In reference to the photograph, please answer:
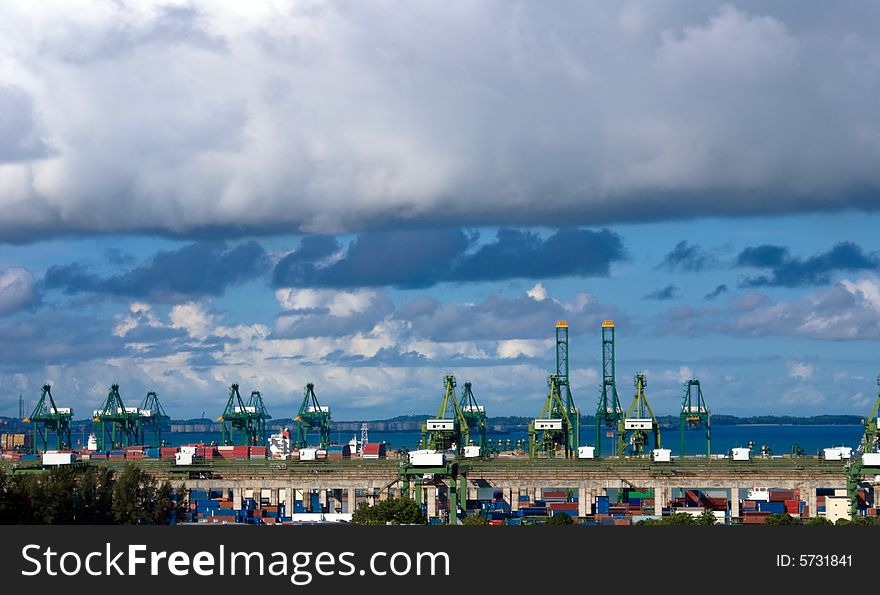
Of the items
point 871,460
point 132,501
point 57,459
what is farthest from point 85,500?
point 871,460

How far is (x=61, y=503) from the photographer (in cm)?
12481

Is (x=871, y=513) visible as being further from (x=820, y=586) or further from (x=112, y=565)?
(x=112, y=565)

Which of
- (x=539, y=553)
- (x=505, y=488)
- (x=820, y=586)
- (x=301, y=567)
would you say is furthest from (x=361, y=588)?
(x=505, y=488)

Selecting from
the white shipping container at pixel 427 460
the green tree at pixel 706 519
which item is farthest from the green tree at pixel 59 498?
the green tree at pixel 706 519

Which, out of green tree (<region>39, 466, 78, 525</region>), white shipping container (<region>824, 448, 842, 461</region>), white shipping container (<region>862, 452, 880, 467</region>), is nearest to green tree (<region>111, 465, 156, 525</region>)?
green tree (<region>39, 466, 78, 525</region>)

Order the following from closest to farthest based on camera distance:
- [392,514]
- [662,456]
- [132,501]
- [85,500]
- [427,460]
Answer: [85,500]
[132,501]
[392,514]
[427,460]
[662,456]

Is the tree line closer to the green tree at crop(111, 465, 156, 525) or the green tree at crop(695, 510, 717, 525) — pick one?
the green tree at crop(111, 465, 156, 525)

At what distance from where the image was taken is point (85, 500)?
131750 mm

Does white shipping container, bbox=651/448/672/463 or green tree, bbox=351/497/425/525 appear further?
white shipping container, bbox=651/448/672/463

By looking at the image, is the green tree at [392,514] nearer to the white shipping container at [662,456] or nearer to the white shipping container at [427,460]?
the white shipping container at [427,460]

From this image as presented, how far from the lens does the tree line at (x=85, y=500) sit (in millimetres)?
114875

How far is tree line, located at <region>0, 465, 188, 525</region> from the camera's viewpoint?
11488 centimetres

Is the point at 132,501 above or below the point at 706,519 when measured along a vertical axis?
above

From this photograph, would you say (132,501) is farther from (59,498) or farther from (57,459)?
(57,459)
